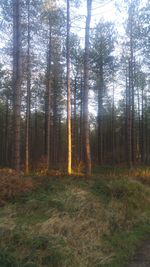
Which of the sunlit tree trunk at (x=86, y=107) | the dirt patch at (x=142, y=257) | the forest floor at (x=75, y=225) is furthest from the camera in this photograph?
the sunlit tree trunk at (x=86, y=107)

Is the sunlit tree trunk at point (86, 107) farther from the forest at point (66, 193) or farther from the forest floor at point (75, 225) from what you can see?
the forest floor at point (75, 225)

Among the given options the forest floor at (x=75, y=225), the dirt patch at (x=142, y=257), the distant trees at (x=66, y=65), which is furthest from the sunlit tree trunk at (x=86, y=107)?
the dirt patch at (x=142, y=257)

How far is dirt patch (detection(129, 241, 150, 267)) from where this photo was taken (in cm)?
531

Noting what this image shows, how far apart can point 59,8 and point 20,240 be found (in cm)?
1407

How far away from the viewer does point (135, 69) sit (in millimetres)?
22734

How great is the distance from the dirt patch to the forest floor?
21mm

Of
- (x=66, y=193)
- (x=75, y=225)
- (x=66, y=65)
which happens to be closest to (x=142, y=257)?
(x=75, y=225)

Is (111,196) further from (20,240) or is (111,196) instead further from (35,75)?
(35,75)

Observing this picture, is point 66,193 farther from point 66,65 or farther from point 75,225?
point 66,65

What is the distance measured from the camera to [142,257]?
5707 mm

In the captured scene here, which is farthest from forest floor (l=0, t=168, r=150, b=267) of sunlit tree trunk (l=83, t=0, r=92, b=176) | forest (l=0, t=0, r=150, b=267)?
sunlit tree trunk (l=83, t=0, r=92, b=176)

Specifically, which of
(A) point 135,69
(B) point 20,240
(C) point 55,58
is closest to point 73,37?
(C) point 55,58

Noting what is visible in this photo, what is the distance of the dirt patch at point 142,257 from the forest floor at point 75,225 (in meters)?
0.02

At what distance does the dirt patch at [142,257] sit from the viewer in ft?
17.4
